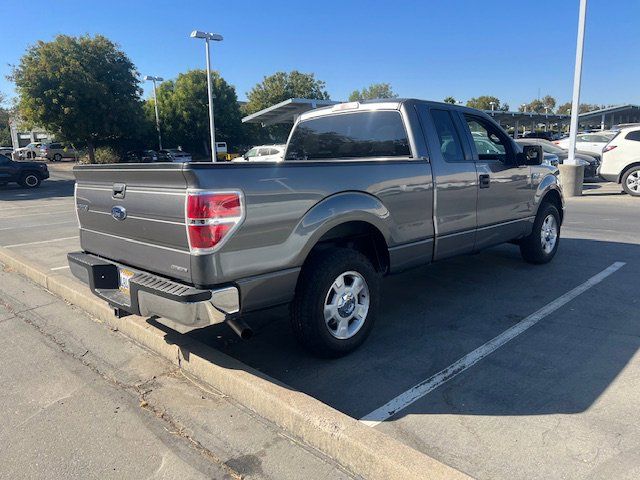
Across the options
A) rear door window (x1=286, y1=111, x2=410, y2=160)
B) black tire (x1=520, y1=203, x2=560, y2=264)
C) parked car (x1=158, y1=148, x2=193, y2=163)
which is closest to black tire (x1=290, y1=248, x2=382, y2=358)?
rear door window (x1=286, y1=111, x2=410, y2=160)

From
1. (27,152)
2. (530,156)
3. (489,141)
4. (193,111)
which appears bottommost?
(530,156)

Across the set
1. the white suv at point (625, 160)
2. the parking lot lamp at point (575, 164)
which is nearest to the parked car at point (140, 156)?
the parking lot lamp at point (575, 164)

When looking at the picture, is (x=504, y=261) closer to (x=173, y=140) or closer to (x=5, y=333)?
(x=5, y=333)

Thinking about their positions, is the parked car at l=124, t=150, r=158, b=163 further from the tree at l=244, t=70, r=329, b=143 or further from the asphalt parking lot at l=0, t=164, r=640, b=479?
the asphalt parking lot at l=0, t=164, r=640, b=479

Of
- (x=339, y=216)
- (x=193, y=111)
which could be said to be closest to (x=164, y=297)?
(x=339, y=216)

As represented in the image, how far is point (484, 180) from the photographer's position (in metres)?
5.06

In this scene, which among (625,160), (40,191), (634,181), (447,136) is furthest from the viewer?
(40,191)

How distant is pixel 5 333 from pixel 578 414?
15.9 feet

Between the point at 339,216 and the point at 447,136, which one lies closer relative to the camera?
the point at 339,216

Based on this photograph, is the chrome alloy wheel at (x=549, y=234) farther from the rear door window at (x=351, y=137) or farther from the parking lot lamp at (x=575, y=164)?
the parking lot lamp at (x=575, y=164)

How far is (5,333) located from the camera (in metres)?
4.69

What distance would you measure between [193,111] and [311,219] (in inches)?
1685

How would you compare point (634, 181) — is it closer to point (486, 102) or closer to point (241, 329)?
point (241, 329)

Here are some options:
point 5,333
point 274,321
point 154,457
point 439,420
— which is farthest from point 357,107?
point 5,333
